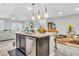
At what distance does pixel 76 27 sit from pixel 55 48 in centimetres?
52

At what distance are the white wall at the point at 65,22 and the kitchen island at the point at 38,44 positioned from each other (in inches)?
7.6

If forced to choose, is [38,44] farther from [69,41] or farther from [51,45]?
[69,41]

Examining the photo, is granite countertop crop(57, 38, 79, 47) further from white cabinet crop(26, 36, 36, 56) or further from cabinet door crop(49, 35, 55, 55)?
white cabinet crop(26, 36, 36, 56)

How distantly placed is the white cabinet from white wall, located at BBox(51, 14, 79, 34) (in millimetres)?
525

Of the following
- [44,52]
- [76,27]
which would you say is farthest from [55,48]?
[76,27]

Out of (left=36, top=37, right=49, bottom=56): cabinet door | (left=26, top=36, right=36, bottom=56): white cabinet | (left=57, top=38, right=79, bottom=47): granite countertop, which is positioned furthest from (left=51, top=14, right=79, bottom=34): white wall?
(left=26, top=36, right=36, bottom=56): white cabinet

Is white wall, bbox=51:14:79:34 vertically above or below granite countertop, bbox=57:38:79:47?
above

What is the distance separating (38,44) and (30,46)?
0.18 meters

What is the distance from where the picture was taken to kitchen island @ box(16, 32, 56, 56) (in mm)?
1509

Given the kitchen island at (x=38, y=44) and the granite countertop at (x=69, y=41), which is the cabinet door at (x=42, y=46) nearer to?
the kitchen island at (x=38, y=44)

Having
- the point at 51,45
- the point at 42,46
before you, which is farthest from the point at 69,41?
the point at 42,46

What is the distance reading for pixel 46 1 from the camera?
1.66 meters

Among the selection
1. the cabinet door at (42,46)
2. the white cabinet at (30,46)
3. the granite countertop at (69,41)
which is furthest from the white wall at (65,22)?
the white cabinet at (30,46)

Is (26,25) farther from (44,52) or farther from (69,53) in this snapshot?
(69,53)
